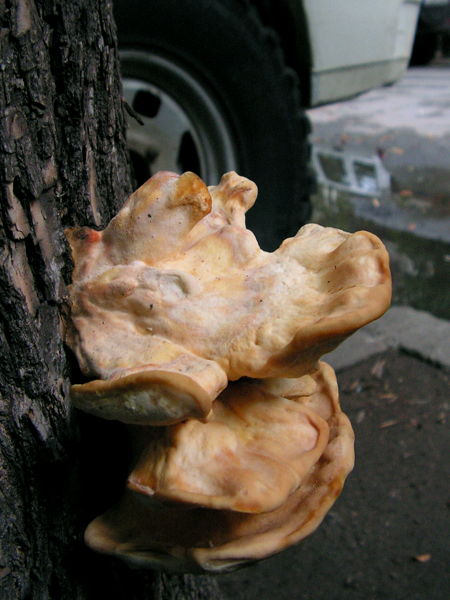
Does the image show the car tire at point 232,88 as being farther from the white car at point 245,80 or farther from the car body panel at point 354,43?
the car body panel at point 354,43

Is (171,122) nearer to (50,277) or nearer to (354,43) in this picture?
(354,43)

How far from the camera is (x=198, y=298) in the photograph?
0.86 metres

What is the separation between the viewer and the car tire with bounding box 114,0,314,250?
2318mm

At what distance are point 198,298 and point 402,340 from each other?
8.74 ft

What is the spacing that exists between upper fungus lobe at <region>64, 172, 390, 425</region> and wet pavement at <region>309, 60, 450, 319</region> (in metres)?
3.08

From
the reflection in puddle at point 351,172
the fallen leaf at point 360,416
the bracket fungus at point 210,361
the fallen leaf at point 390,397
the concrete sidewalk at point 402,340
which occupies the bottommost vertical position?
the fallen leaf at point 360,416

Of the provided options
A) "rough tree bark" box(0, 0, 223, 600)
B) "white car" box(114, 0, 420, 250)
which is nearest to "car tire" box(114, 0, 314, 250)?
"white car" box(114, 0, 420, 250)

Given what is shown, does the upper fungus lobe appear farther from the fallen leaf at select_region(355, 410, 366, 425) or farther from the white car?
the fallen leaf at select_region(355, 410, 366, 425)

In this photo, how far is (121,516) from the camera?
0.93 m

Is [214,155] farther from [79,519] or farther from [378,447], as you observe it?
[79,519]

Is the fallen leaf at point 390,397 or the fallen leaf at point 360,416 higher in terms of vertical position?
the fallen leaf at point 390,397

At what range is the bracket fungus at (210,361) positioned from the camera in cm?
73

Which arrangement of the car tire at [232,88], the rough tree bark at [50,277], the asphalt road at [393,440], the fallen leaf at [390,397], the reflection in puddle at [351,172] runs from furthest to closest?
the reflection in puddle at [351,172], the fallen leaf at [390,397], the car tire at [232,88], the asphalt road at [393,440], the rough tree bark at [50,277]

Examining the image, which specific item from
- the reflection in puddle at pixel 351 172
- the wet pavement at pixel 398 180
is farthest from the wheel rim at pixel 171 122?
the reflection in puddle at pixel 351 172
